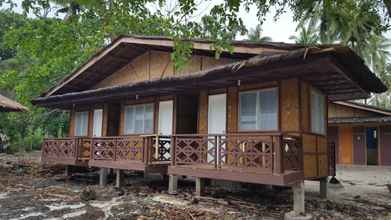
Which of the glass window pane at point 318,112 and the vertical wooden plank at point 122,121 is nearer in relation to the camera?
the glass window pane at point 318,112

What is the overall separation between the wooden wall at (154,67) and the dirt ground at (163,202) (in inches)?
154

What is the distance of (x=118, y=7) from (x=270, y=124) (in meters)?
4.94

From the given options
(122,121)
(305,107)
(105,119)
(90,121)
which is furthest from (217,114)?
(90,121)

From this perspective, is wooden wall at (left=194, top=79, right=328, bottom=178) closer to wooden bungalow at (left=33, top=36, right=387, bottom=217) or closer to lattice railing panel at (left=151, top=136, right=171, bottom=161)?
wooden bungalow at (left=33, top=36, right=387, bottom=217)

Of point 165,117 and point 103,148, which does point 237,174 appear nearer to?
point 165,117

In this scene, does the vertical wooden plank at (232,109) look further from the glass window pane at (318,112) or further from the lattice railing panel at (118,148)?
the lattice railing panel at (118,148)

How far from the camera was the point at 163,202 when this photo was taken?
8.25 meters

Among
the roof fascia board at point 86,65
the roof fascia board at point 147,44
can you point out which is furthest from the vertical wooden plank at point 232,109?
the roof fascia board at point 86,65

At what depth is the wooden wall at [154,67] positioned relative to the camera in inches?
420

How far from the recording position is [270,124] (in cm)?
865

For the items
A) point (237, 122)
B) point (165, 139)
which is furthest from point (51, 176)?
point (237, 122)

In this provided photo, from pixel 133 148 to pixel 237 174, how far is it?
396 cm

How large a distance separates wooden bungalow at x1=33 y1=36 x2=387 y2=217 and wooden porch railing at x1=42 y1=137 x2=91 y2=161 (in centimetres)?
4

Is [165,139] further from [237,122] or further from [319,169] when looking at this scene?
[319,169]
